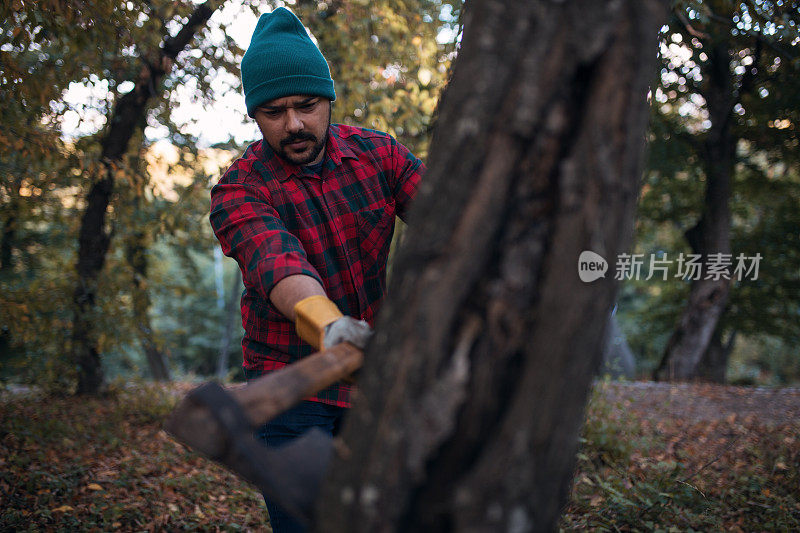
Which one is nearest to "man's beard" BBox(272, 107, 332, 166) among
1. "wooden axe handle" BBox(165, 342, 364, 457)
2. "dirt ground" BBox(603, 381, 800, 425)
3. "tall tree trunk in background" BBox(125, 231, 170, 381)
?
"wooden axe handle" BBox(165, 342, 364, 457)

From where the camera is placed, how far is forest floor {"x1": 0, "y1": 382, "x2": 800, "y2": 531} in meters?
3.43

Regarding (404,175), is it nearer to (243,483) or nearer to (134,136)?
(243,483)

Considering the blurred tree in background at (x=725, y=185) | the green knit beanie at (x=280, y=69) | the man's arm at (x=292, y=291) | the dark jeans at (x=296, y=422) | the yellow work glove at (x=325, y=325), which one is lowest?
the dark jeans at (x=296, y=422)

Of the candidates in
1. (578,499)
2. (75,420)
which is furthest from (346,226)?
(75,420)

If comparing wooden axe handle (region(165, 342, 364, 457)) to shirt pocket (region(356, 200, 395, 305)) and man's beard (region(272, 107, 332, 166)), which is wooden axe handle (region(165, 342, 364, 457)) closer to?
shirt pocket (region(356, 200, 395, 305))

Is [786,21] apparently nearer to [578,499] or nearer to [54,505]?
[578,499]

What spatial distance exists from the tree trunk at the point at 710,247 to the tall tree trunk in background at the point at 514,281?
9775mm

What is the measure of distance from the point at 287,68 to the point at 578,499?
2.96 metres

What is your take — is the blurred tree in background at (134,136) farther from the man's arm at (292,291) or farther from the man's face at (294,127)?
the man's arm at (292,291)

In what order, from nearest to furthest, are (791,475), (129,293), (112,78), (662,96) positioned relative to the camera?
(791,475) → (112,78) → (129,293) → (662,96)

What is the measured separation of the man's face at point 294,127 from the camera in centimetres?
234

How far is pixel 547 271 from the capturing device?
117 centimetres

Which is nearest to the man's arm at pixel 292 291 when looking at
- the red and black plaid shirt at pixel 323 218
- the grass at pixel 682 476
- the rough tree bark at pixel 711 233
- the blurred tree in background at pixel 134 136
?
the red and black plaid shirt at pixel 323 218

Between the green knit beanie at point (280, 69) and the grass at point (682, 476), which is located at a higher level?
the green knit beanie at point (280, 69)
